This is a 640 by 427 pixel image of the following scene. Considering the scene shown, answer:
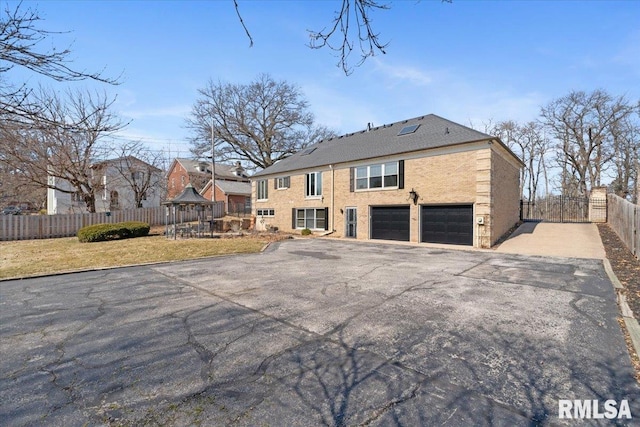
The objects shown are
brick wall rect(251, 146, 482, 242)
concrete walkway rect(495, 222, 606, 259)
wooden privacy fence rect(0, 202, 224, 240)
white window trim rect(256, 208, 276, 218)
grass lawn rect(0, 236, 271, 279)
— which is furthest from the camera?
white window trim rect(256, 208, 276, 218)

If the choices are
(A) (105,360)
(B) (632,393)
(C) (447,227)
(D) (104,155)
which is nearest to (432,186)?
(C) (447,227)

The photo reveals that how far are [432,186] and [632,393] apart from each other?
545 inches

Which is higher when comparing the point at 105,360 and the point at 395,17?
the point at 395,17

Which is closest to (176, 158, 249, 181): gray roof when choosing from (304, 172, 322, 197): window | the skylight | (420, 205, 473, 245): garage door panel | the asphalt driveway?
(304, 172, 322, 197): window

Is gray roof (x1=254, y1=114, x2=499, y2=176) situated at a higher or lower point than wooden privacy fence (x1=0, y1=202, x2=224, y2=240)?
higher

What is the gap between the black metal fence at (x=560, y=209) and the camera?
76.9ft

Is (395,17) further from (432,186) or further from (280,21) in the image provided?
(432,186)

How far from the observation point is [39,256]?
11.7m

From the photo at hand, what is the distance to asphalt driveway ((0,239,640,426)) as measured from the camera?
101 inches

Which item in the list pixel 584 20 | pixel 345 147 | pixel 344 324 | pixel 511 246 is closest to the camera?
pixel 344 324

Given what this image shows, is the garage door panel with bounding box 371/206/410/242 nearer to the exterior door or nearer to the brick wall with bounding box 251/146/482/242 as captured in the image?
the brick wall with bounding box 251/146/482/242

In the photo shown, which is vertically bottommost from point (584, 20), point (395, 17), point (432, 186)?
point (432, 186)

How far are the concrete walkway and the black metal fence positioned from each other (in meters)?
5.07

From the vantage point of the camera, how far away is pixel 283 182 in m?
24.5
